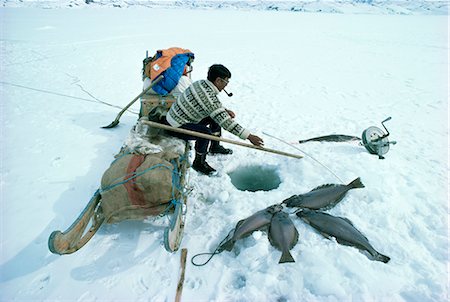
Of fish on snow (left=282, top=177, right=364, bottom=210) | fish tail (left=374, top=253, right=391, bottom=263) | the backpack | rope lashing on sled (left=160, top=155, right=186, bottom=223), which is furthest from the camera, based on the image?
the backpack

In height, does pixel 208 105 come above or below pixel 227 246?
above

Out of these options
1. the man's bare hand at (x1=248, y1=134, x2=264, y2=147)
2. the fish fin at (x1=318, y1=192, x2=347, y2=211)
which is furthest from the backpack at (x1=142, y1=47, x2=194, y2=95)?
the fish fin at (x1=318, y1=192, x2=347, y2=211)

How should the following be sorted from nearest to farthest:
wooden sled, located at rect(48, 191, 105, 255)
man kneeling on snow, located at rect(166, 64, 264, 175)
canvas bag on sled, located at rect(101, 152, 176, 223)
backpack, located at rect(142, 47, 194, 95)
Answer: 1. wooden sled, located at rect(48, 191, 105, 255)
2. canvas bag on sled, located at rect(101, 152, 176, 223)
3. man kneeling on snow, located at rect(166, 64, 264, 175)
4. backpack, located at rect(142, 47, 194, 95)

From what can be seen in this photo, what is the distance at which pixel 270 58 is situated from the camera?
12.8 m

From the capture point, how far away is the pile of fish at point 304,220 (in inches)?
105

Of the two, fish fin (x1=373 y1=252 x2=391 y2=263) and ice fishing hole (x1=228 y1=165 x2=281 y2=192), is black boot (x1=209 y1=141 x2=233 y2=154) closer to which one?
ice fishing hole (x1=228 y1=165 x2=281 y2=192)

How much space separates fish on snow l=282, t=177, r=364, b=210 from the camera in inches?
128

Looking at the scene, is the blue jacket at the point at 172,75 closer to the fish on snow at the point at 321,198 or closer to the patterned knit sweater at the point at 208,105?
the patterned knit sweater at the point at 208,105

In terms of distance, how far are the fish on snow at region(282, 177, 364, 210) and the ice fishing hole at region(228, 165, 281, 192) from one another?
0.87 m

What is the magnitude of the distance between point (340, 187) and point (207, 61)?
9.94m

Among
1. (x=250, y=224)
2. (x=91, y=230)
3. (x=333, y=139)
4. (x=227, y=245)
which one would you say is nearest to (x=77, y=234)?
(x=91, y=230)

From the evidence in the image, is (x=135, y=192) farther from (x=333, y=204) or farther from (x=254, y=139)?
(x=333, y=204)

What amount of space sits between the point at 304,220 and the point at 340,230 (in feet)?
1.26

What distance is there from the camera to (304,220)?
9.98 ft
